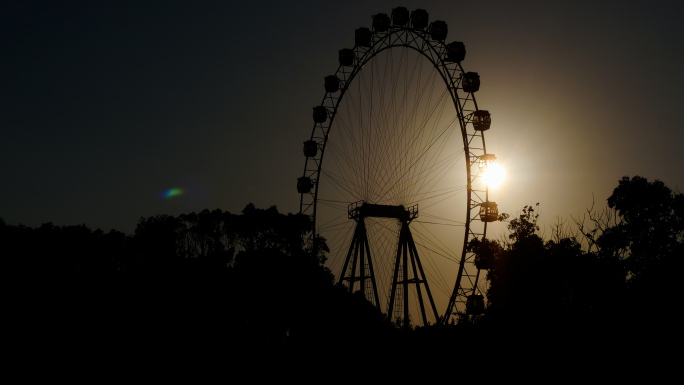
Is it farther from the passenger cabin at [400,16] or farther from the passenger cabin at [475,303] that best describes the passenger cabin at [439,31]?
the passenger cabin at [475,303]

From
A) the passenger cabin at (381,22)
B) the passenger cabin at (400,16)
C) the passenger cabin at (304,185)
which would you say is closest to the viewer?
the passenger cabin at (400,16)

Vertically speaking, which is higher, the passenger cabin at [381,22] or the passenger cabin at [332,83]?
the passenger cabin at [381,22]

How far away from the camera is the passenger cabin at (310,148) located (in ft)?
158

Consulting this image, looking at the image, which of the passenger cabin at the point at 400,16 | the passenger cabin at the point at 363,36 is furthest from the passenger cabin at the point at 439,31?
the passenger cabin at the point at 363,36

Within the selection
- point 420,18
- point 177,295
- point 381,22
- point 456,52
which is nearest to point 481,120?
point 456,52

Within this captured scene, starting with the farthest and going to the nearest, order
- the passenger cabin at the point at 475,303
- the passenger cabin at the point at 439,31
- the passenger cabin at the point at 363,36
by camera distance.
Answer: the passenger cabin at the point at 363,36 → the passenger cabin at the point at 439,31 → the passenger cabin at the point at 475,303

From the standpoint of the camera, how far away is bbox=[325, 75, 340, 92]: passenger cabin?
47.2 m

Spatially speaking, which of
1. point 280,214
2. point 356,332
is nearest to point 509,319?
point 356,332

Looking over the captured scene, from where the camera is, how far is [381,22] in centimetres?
4319

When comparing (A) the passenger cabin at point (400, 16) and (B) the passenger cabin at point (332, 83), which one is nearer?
(A) the passenger cabin at point (400, 16)

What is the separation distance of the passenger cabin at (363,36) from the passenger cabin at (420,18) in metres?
3.99

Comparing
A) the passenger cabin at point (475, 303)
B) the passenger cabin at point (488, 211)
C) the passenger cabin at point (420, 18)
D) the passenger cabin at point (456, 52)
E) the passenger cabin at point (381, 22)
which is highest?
Result: the passenger cabin at point (381, 22)

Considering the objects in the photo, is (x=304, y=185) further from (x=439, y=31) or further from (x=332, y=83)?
(x=439, y=31)

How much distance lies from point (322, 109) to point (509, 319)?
25.7 metres
